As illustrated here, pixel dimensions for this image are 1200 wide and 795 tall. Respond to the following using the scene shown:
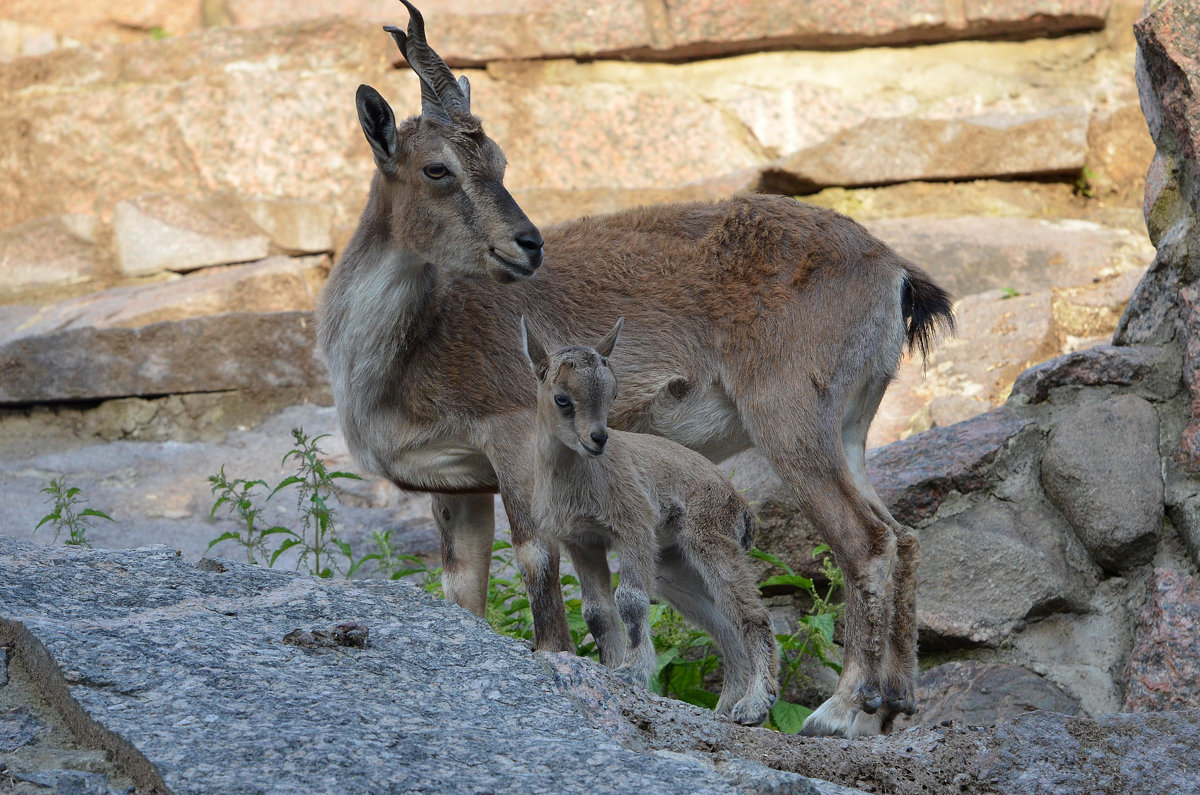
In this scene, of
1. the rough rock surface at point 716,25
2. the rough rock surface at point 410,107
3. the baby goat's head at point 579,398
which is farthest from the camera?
the rough rock surface at point 716,25

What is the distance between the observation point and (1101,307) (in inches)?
248

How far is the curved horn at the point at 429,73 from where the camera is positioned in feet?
13.6

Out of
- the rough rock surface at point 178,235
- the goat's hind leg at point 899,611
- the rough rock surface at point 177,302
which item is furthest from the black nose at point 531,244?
the rough rock surface at point 178,235

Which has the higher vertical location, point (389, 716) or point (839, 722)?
point (389, 716)

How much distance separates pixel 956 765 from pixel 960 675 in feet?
6.42

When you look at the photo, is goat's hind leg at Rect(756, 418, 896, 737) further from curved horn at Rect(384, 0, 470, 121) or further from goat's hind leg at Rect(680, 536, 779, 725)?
curved horn at Rect(384, 0, 470, 121)

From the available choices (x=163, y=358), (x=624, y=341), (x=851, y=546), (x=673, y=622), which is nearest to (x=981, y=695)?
(x=851, y=546)

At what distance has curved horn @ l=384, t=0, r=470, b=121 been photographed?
4.15 m

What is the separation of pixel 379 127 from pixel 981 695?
3034 millimetres

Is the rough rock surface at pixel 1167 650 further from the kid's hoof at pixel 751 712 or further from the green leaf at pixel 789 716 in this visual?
the kid's hoof at pixel 751 712

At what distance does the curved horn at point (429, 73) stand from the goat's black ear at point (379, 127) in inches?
5.4

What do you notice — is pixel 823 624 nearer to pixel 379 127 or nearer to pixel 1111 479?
pixel 1111 479

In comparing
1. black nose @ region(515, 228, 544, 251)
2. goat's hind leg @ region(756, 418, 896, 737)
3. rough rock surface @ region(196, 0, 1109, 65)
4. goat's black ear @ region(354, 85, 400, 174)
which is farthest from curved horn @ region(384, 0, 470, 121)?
rough rock surface @ region(196, 0, 1109, 65)

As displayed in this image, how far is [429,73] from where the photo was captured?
4250 mm
